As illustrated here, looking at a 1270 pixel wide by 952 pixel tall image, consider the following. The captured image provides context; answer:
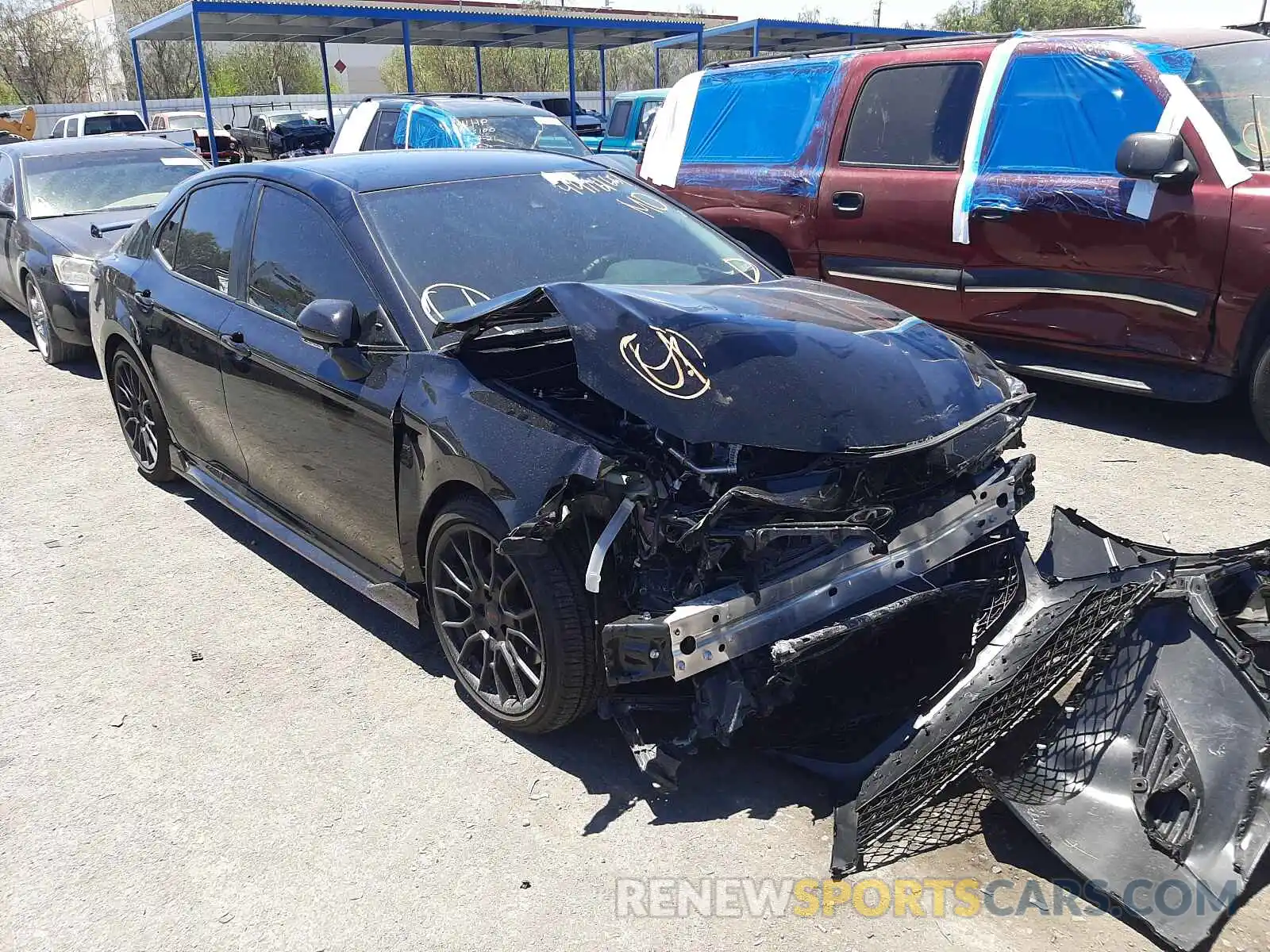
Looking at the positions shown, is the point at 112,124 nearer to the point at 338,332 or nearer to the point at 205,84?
the point at 205,84

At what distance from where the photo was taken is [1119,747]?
8.73 feet

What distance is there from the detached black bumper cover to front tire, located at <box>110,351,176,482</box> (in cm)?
414

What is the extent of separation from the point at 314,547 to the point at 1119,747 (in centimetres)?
303

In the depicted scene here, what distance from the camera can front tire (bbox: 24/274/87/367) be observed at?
8359mm

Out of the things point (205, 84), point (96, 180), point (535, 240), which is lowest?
point (96, 180)

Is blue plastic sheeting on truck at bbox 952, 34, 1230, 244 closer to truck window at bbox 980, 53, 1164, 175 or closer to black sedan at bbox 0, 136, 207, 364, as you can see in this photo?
truck window at bbox 980, 53, 1164, 175

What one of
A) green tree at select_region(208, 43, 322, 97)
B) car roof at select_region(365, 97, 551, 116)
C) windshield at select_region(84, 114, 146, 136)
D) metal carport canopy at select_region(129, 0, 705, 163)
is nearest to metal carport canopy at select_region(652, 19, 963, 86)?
metal carport canopy at select_region(129, 0, 705, 163)

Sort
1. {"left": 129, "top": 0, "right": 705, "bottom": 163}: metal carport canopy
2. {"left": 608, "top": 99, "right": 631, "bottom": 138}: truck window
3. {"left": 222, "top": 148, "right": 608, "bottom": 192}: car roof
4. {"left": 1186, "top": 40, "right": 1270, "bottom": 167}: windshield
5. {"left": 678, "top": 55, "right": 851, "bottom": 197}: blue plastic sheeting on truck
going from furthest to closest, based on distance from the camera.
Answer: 1. {"left": 129, "top": 0, "right": 705, "bottom": 163}: metal carport canopy
2. {"left": 608, "top": 99, "right": 631, "bottom": 138}: truck window
3. {"left": 678, "top": 55, "right": 851, "bottom": 197}: blue plastic sheeting on truck
4. {"left": 1186, "top": 40, "right": 1270, "bottom": 167}: windshield
5. {"left": 222, "top": 148, "right": 608, "bottom": 192}: car roof

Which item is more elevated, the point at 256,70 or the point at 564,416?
the point at 256,70

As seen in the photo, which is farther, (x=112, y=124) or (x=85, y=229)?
(x=112, y=124)

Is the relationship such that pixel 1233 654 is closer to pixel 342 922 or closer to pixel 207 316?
pixel 342 922

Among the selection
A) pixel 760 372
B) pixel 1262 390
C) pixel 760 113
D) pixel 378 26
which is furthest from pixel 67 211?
pixel 378 26

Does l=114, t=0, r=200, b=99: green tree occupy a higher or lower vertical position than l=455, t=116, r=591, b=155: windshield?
higher

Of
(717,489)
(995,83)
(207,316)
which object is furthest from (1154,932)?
(995,83)
